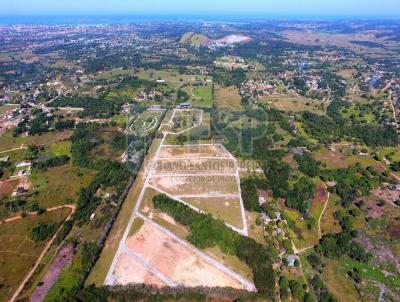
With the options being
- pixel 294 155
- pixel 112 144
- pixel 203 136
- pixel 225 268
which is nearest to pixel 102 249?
pixel 225 268

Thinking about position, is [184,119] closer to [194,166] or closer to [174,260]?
[194,166]

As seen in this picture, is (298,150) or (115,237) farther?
(298,150)

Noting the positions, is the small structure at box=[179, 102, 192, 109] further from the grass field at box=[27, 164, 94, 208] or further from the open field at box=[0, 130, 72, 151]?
the grass field at box=[27, 164, 94, 208]

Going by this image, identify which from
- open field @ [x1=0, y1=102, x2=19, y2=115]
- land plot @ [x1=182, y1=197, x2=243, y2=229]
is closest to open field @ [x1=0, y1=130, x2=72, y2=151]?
open field @ [x1=0, y1=102, x2=19, y2=115]

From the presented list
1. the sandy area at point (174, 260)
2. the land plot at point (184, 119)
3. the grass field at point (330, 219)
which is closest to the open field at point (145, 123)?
the land plot at point (184, 119)

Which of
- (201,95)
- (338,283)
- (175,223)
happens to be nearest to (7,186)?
(175,223)

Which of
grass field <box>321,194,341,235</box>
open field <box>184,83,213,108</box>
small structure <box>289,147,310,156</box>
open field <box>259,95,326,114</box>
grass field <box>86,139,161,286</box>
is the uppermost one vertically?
grass field <box>86,139,161,286</box>

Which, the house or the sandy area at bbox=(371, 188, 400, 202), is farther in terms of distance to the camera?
the sandy area at bbox=(371, 188, 400, 202)
